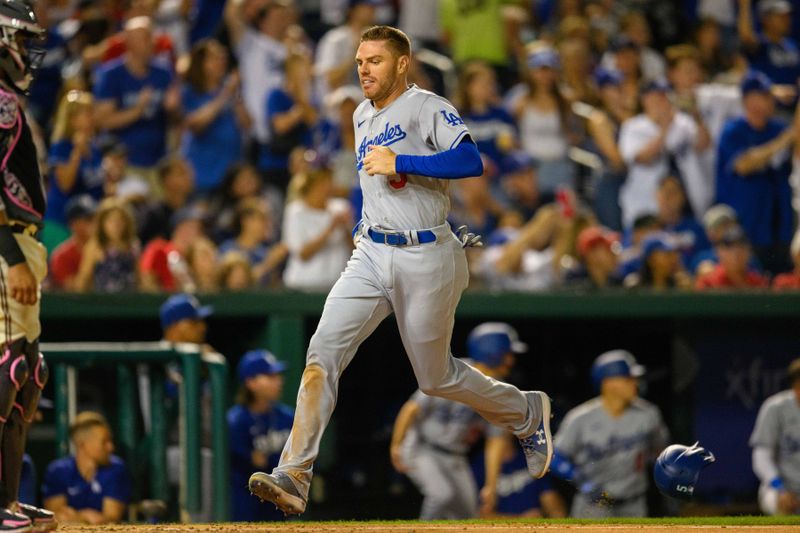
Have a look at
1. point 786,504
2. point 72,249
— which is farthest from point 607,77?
point 72,249

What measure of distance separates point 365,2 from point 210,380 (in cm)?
460

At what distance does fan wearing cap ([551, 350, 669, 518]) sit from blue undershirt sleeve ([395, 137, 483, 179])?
4056mm

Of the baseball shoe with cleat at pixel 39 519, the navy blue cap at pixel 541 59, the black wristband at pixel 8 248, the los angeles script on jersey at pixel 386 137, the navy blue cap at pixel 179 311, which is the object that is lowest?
the baseball shoe with cleat at pixel 39 519

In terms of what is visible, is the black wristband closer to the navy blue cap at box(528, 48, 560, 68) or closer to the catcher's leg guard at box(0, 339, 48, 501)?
the catcher's leg guard at box(0, 339, 48, 501)

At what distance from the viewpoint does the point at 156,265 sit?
34.5 ft

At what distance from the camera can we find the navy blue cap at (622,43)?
13062mm

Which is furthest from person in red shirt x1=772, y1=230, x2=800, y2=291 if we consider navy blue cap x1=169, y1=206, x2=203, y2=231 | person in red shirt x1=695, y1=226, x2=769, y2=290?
navy blue cap x1=169, y1=206, x2=203, y2=231

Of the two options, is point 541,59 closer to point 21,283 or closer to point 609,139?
point 609,139

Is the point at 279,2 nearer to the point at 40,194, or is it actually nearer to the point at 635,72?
the point at 635,72

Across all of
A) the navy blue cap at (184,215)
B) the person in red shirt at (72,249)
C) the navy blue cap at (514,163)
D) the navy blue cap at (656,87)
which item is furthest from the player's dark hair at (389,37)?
the navy blue cap at (656,87)

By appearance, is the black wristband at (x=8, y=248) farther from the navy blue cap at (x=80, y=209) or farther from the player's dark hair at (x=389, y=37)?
the navy blue cap at (x=80, y=209)

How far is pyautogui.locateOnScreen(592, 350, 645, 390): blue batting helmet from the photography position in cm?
985

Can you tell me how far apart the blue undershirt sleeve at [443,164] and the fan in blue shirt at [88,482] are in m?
3.48

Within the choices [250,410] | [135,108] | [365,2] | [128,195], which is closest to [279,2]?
[365,2]
